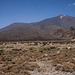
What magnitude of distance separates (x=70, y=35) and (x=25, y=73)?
315 ft

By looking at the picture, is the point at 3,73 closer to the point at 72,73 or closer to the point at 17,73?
the point at 17,73

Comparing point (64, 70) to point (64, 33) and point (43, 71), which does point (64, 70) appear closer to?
point (43, 71)

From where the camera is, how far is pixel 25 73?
321 inches

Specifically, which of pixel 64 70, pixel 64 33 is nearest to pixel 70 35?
pixel 64 33

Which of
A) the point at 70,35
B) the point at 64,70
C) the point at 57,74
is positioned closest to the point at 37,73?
the point at 57,74

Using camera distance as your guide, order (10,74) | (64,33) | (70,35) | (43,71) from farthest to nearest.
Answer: (64,33)
(70,35)
(43,71)
(10,74)

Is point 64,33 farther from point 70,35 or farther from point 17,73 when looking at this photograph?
point 17,73

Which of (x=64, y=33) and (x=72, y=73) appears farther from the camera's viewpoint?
(x=64, y=33)

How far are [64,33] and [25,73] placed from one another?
103738mm

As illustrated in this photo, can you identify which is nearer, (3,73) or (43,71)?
(3,73)

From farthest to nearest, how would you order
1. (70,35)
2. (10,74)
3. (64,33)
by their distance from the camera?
(64,33), (70,35), (10,74)

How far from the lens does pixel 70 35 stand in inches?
3962

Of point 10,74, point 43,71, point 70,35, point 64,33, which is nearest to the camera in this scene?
point 10,74

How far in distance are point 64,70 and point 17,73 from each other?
3.02 meters
